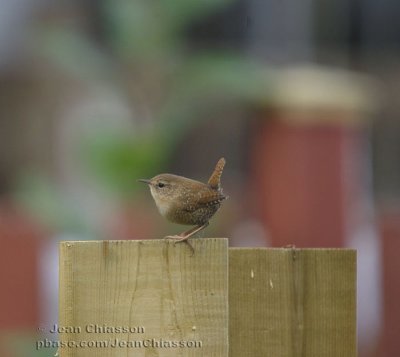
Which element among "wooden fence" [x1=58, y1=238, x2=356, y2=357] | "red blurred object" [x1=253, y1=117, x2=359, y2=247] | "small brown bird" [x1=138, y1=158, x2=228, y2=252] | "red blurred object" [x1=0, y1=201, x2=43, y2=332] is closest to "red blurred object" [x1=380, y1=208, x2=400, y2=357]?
"red blurred object" [x1=253, y1=117, x2=359, y2=247]

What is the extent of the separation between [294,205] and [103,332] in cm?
466

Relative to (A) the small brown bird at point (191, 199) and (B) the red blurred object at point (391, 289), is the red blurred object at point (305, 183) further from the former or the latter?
(A) the small brown bird at point (191, 199)

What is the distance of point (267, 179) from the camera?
7.55m

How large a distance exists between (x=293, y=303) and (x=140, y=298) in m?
0.42

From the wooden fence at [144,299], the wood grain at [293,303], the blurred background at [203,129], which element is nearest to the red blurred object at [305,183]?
the blurred background at [203,129]

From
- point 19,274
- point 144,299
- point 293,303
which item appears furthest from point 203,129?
point 144,299

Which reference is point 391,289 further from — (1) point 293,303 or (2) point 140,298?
(2) point 140,298

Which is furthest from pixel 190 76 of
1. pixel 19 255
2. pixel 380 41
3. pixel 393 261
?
pixel 380 41

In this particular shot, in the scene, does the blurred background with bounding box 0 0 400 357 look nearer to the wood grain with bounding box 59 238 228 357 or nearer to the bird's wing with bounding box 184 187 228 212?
the bird's wing with bounding box 184 187 228 212

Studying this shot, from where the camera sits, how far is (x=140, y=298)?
2809 mm

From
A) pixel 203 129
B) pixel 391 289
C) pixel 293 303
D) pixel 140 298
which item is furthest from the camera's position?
pixel 203 129

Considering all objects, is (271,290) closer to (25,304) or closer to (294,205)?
(25,304)

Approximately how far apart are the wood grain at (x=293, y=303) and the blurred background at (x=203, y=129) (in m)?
1.69

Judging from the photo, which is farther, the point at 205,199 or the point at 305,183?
the point at 305,183
